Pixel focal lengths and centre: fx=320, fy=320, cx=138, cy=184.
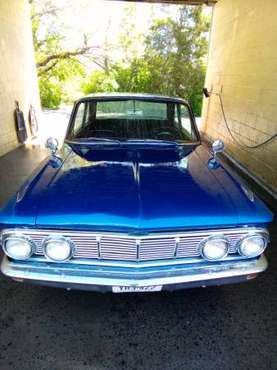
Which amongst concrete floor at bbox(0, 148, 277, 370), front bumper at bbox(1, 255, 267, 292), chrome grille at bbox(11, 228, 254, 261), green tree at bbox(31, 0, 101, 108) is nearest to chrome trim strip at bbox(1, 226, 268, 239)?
chrome grille at bbox(11, 228, 254, 261)

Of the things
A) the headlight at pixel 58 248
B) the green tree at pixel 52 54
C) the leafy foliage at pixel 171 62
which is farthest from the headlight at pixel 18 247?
the green tree at pixel 52 54

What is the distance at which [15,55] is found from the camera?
8.16 metres

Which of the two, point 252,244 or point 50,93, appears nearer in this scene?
point 252,244

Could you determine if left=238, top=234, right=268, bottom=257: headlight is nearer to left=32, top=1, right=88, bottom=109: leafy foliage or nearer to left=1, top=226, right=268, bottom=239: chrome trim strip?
left=1, top=226, right=268, bottom=239: chrome trim strip

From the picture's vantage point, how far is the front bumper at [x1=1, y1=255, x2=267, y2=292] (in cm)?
200

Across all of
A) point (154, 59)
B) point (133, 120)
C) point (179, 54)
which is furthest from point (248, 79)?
point (154, 59)

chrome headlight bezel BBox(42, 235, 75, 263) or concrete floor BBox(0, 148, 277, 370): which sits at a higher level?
chrome headlight bezel BBox(42, 235, 75, 263)

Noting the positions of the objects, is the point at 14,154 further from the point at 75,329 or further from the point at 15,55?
the point at 75,329

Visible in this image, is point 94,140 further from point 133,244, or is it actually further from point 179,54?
point 179,54

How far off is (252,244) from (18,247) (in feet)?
4.92

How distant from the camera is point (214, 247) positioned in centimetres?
205

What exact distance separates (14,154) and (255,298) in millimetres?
6175

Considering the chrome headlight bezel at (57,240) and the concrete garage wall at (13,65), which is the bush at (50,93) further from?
the chrome headlight bezel at (57,240)

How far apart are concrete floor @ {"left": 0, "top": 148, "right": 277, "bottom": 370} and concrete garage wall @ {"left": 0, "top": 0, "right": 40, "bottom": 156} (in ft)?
17.8
